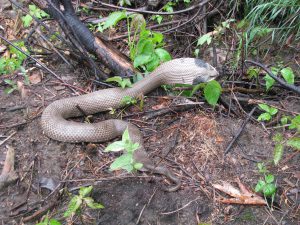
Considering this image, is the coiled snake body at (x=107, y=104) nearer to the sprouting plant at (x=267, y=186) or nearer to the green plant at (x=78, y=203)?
the green plant at (x=78, y=203)

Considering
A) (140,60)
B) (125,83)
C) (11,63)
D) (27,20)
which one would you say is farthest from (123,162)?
(27,20)

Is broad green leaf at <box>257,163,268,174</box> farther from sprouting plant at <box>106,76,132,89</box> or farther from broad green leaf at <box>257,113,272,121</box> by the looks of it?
sprouting plant at <box>106,76,132,89</box>

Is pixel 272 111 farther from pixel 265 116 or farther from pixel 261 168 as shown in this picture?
pixel 261 168

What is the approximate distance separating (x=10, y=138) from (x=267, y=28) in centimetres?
309

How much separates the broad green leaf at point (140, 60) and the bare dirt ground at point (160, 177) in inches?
19.4

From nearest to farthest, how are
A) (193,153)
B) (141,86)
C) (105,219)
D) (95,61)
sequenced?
(105,219) → (193,153) → (141,86) → (95,61)

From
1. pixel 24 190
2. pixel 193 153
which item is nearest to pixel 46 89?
pixel 24 190

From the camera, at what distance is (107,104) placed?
3871 mm

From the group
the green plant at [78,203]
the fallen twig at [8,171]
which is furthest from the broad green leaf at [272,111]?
the fallen twig at [8,171]

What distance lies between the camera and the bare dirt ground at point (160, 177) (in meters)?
2.67

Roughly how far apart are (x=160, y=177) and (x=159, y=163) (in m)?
0.19

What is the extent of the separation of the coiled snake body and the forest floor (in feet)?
0.33

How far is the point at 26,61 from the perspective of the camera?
4562mm

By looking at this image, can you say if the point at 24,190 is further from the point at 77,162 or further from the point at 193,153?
the point at 193,153
